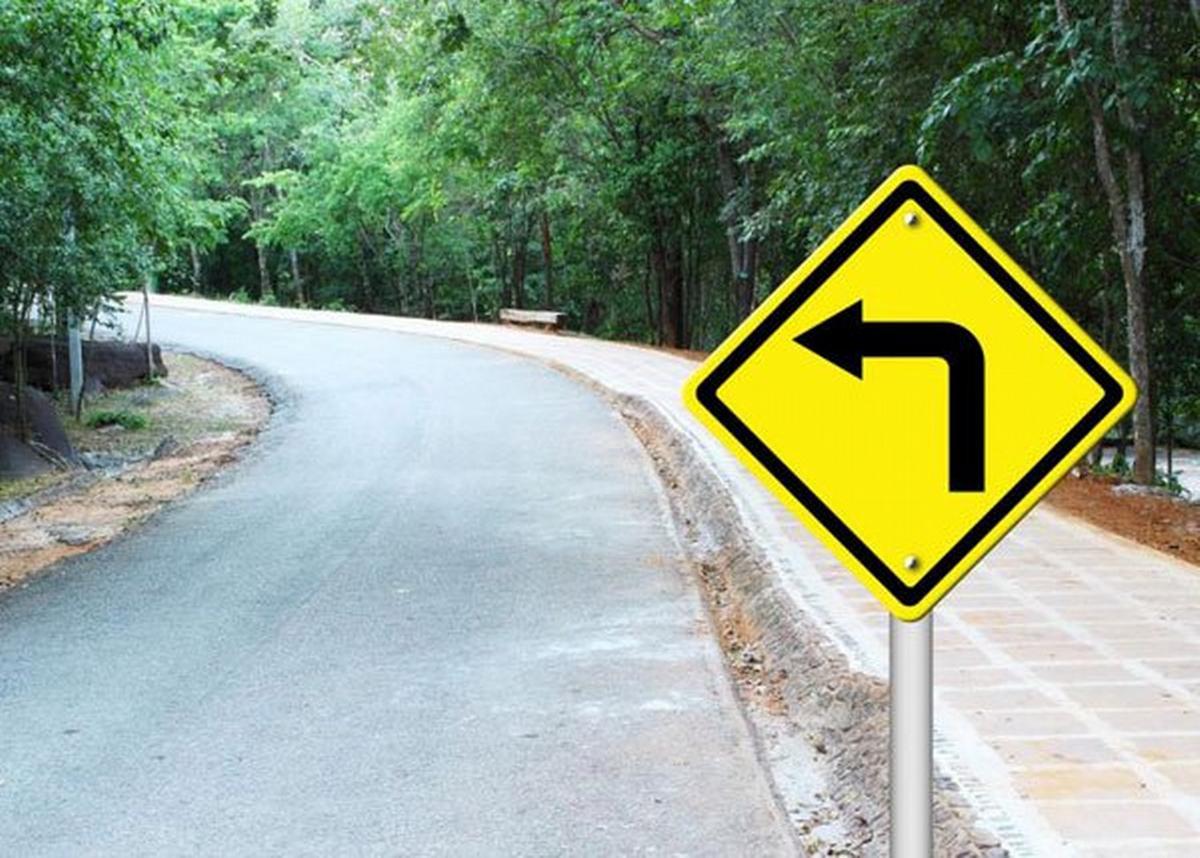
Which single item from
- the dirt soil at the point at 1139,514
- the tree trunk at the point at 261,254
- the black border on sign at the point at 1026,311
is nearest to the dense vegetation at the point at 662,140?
the dirt soil at the point at 1139,514

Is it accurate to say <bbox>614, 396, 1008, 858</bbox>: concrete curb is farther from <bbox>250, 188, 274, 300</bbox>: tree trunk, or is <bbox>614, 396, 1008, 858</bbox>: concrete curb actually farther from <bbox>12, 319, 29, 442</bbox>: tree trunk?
<bbox>250, 188, 274, 300</bbox>: tree trunk

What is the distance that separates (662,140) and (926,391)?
25.0m

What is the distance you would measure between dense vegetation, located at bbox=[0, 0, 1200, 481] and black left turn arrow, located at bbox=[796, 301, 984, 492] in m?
7.80

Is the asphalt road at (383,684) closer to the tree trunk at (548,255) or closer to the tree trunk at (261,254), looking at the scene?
the tree trunk at (548,255)

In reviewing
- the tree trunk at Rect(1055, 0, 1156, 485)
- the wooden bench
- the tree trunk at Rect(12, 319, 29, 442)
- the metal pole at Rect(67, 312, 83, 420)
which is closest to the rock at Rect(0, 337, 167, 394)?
the metal pole at Rect(67, 312, 83, 420)

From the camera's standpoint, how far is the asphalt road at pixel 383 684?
507 centimetres

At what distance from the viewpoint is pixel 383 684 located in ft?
22.6

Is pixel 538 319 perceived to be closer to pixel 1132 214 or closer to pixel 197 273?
pixel 197 273

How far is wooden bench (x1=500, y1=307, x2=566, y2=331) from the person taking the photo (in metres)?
33.2

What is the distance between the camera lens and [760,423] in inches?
95.7

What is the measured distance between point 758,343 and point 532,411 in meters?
16.3

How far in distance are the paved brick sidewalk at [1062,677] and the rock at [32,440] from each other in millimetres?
10771

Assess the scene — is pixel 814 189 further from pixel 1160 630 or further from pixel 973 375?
pixel 973 375

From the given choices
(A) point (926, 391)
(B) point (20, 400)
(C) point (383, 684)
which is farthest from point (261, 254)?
(A) point (926, 391)
